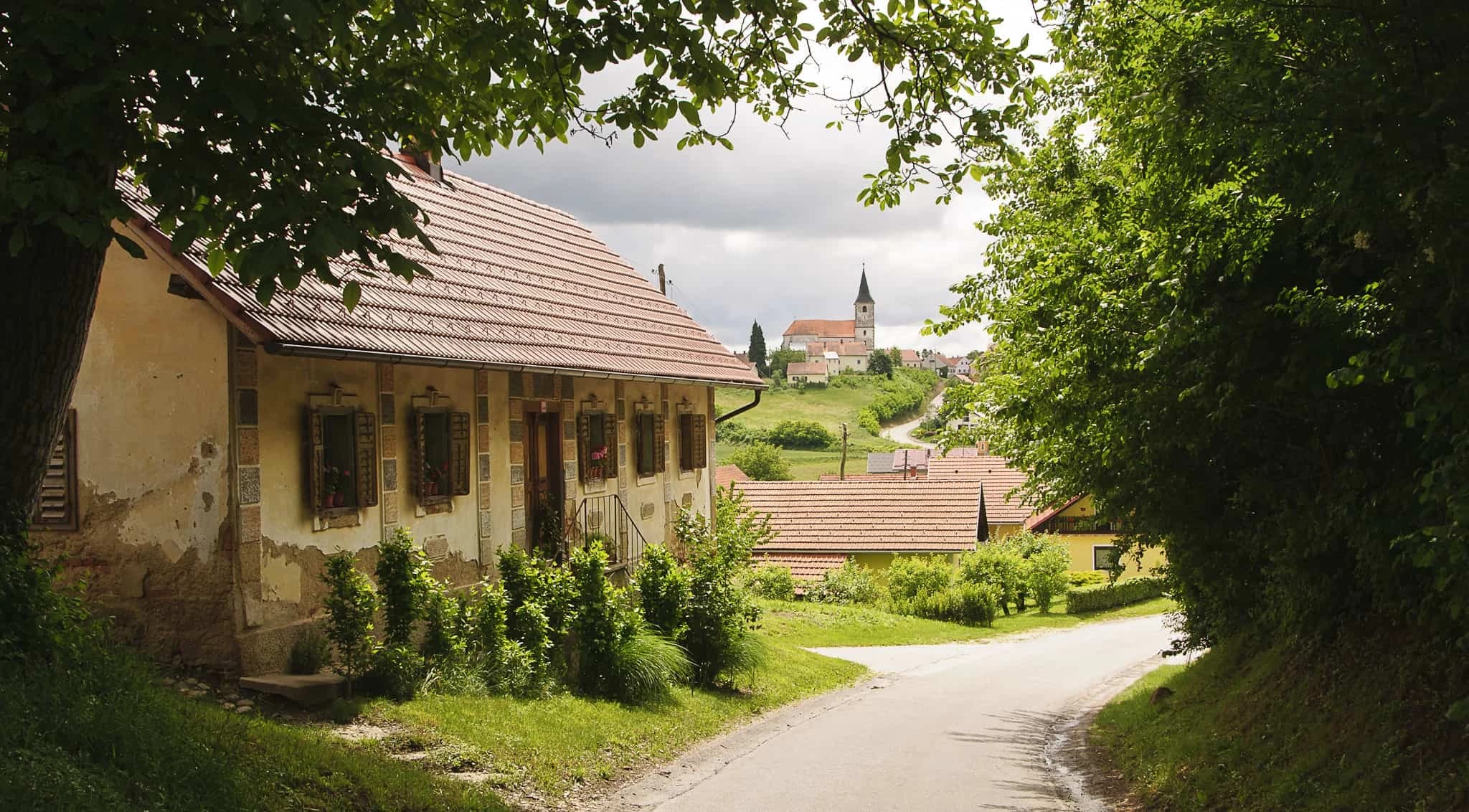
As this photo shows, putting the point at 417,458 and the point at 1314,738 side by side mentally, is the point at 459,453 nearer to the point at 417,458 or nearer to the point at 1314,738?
the point at 417,458

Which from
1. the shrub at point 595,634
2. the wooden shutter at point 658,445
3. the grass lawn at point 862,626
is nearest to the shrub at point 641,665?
the shrub at point 595,634

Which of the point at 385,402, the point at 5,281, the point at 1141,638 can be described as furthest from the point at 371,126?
the point at 1141,638

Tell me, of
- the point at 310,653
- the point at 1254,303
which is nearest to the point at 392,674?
the point at 310,653

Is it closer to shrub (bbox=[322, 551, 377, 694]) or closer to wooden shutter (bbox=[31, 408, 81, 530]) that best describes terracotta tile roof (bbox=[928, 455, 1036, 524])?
shrub (bbox=[322, 551, 377, 694])

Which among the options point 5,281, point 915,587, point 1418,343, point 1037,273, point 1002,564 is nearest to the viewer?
point 1418,343

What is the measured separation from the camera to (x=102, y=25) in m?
5.22

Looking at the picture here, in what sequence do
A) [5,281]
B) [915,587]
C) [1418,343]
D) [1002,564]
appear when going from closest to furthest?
1. [1418,343]
2. [5,281]
3. [915,587]
4. [1002,564]

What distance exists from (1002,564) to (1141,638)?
21.8ft

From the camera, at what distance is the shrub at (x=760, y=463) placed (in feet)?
291

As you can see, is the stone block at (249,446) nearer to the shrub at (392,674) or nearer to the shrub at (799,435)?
the shrub at (392,674)

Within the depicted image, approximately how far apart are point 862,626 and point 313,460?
1761cm

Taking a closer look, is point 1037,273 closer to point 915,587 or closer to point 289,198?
point 289,198

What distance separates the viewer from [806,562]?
118 feet

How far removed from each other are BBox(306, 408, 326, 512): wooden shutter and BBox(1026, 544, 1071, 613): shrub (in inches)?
1105
